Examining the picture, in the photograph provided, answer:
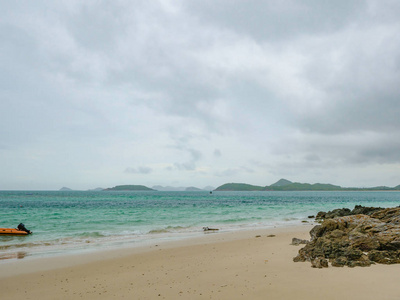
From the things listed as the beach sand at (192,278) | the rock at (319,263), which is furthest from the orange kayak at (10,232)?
the rock at (319,263)

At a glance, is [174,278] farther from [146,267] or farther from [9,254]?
[9,254]

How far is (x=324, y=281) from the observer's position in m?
8.23

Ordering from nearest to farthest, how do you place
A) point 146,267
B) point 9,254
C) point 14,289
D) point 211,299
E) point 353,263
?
point 211,299 < point 14,289 < point 353,263 < point 146,267 < point 9,254

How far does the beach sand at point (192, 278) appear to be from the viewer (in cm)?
756

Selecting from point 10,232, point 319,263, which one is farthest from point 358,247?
point 10,232

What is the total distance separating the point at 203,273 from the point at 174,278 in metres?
1.15

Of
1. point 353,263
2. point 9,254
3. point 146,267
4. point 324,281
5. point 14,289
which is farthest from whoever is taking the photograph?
point 9,254

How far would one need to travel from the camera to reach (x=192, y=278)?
9.18 meters

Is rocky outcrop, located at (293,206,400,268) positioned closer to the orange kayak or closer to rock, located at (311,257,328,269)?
rock, located at (311,257,328,269)

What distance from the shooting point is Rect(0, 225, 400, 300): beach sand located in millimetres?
7562

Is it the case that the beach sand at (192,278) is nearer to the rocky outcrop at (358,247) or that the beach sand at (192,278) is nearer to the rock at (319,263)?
the rock at (319,263)

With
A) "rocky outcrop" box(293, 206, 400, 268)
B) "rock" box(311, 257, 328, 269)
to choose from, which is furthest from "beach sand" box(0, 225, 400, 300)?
"rocky outcrop" box(293, 206, 400, 268)

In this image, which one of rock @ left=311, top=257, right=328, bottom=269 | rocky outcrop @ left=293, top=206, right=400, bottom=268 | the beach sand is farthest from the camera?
rocky outcrop @ left=293, top=206, right=400, bottom=268

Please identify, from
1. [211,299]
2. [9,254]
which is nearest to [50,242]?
[9,254]
